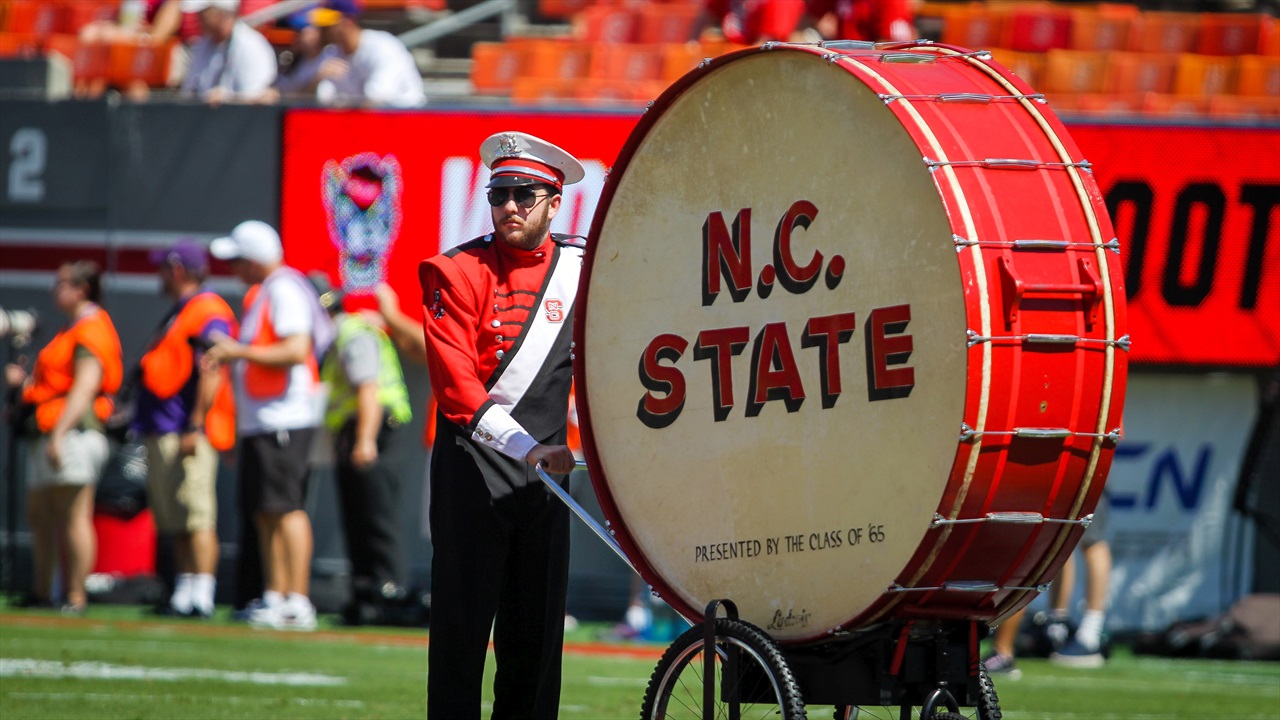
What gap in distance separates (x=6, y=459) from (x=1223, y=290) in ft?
27.7

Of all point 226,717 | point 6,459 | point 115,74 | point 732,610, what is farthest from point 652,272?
point 115,74

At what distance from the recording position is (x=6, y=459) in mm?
13062

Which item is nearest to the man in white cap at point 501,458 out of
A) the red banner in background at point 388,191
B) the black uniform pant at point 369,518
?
the black uniform pant at point 369,518

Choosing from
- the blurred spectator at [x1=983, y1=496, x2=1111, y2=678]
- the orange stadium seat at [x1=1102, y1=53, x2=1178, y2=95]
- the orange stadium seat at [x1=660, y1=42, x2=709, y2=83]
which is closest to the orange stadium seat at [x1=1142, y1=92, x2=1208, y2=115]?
the orange stadium seat at [x1=1102, y1=53, x2=1178, y2=95]

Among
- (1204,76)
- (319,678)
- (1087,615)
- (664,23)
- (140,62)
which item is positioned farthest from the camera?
(664,23)

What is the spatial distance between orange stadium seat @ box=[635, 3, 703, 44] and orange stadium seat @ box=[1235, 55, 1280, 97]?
4.72 meters

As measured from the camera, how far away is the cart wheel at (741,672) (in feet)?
16.6

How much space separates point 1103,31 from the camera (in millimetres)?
15930

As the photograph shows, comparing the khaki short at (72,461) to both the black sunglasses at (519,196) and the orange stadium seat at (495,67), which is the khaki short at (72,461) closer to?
the orange stadium seat at (495,67)

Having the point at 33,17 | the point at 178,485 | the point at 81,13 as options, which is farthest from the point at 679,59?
the point at 33,17

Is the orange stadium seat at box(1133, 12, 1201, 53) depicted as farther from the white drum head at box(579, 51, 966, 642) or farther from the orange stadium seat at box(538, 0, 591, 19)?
the white drum head at box(579, 51, 966, 642)

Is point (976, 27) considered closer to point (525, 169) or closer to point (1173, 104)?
point (1173, 104)

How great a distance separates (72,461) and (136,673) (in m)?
3.30

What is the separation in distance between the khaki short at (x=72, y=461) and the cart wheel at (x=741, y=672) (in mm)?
7087
